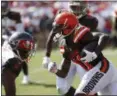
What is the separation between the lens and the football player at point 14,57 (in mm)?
5043

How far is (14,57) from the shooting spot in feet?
16.6

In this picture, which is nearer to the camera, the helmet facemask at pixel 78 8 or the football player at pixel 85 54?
the football player at pixel 85 54

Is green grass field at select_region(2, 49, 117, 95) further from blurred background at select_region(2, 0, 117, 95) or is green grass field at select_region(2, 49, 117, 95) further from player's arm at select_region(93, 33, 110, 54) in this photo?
blurred background at select_region(2, 0, 117, 95)

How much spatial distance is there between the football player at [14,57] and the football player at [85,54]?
Answer: 1.14ft

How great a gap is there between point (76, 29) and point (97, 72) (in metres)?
0.53

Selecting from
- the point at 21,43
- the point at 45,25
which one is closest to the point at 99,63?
the point at 21,43

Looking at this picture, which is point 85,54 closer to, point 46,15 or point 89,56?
point 89,56

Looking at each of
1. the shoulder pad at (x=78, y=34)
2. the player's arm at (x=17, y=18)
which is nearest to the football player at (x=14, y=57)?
the shoulder pad at (x=78, y=34)

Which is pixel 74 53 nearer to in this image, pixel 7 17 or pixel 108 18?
pixel 7 17

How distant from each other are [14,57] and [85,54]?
773 millimetres

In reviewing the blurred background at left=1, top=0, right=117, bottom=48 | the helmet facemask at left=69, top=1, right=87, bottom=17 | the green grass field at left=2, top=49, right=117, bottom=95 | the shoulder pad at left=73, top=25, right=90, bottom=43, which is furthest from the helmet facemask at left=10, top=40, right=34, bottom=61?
the blurred background at left=1, top=0, right=117, bottom=48

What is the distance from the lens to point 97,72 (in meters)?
5.17

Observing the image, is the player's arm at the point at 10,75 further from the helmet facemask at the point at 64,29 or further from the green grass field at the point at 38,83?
the green grass field at the point at 38,83

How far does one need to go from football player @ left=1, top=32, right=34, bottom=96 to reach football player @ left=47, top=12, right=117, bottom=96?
1.14ft
